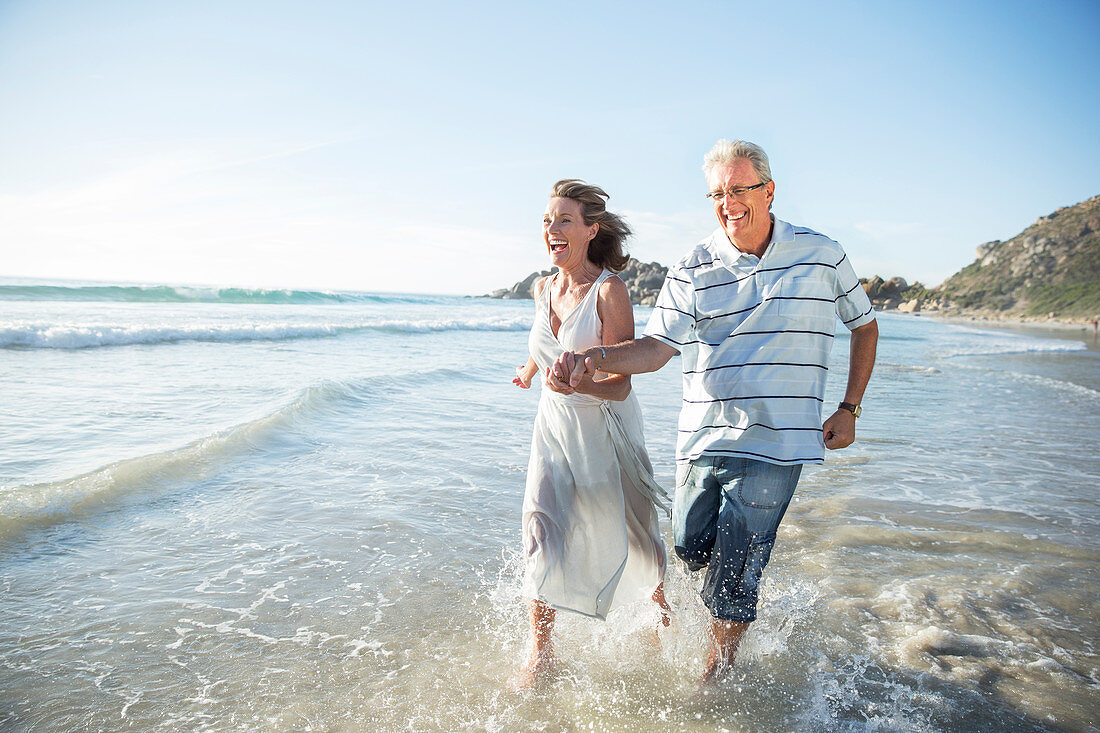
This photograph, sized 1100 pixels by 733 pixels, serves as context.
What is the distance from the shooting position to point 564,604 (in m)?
3.04

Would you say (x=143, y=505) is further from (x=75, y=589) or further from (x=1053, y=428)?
(x=1053, y=428)

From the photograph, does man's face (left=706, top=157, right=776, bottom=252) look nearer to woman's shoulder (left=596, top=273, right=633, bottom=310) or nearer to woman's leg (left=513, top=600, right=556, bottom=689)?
woman's shoulder (left=596, top=273, right=633, bottom=310)

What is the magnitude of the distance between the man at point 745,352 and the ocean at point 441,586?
0.68m

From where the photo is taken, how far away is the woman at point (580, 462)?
305 cm

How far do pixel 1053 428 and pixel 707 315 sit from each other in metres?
9.52

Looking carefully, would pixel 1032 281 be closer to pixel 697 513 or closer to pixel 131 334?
pixel 131 334

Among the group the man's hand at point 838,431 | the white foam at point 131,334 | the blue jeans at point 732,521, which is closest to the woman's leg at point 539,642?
the blue jeans at point 732,521

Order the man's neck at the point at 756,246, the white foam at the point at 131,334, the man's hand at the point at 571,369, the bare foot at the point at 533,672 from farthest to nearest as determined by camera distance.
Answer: the white foam at the point at 131,334
the bare foot at the point at 533,672
the man's neck at the point at 756,246
the man's hand at the point at 571,369

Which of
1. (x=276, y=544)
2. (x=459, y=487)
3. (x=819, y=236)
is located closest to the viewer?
(x=819, y=236)

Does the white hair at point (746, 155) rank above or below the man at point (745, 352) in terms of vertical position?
above

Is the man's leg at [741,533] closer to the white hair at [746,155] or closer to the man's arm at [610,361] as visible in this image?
the man's arm at [610,361]

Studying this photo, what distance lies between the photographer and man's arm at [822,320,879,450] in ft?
9.59

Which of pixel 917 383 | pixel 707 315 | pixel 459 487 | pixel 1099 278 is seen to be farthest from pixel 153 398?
pixel 1099 278

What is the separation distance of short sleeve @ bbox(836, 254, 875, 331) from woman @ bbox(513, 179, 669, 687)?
2.89 ft
